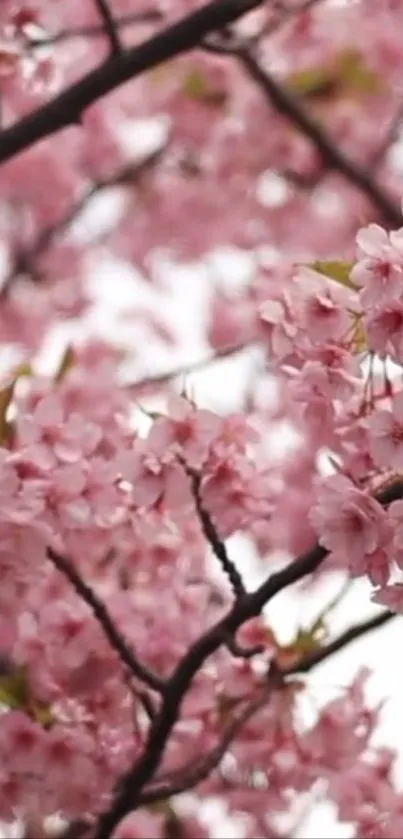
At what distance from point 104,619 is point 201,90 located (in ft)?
5.28

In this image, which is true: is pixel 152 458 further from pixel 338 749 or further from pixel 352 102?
pixel 352 102

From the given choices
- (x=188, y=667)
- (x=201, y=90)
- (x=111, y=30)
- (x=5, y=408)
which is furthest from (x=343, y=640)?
(x=201, y=90)

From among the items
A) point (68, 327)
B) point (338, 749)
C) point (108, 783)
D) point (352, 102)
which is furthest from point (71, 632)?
point (68, 327)

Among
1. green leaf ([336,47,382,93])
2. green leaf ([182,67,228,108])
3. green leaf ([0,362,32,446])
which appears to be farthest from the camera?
green leaf ([182,67,228,108])

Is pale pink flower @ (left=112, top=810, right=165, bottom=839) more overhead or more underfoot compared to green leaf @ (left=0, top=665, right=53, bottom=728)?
more underfoot

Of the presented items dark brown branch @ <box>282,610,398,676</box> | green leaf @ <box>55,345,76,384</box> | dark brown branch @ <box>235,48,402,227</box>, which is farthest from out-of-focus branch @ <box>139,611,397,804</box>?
dark brown branch @ <box>235,48,402,227</box>

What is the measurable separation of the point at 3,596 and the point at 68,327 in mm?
1906

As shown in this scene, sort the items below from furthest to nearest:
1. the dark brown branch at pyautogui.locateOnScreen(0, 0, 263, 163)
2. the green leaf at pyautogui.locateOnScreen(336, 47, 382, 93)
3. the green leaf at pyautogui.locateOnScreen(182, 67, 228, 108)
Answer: the green leaf at pyautogui.locateOnScreen(182, 67, 228, 108), the green leaf at pyautogui.locateOnScreen(336, 47, 382, 93), the dark brown branch at pyautogui.locateOnScreen(0, 0, 263, 163)

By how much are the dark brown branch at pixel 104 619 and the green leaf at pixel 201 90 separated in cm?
157

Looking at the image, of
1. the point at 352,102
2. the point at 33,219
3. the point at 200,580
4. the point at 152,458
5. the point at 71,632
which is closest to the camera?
the point at 152,458

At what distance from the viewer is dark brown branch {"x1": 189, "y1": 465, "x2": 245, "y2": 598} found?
3.36 ft

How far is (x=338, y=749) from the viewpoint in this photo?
3.96 ft

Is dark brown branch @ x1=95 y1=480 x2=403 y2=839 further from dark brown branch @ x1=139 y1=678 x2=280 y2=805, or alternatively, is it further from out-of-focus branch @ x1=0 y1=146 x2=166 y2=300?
out-of-focus branch @ x1=0 y1=146 x2=166 y2=300

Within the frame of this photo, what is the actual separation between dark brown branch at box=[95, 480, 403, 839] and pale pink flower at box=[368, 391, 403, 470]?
0.05 meters
